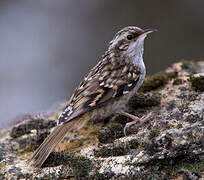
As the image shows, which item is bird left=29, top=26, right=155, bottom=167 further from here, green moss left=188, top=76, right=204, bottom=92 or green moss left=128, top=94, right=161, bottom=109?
green moss left=188, top=76, right=204, bottom=92

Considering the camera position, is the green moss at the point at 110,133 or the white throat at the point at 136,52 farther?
the white throat at the point at 136,52

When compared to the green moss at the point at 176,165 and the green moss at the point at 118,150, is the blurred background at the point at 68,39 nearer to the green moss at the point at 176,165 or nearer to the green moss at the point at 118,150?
the green moss at the point at 118,150

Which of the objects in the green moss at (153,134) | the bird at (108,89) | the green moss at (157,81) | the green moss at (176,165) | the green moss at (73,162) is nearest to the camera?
the green moss at (176,165)

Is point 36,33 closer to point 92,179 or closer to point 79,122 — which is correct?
point 79,122

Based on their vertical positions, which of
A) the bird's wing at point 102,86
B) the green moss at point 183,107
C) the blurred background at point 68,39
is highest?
the blurred background at point 68,39

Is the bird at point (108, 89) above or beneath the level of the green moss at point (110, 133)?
above

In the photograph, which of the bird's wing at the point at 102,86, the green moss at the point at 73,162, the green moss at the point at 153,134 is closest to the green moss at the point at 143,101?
the bird's wing at the point at 102,86

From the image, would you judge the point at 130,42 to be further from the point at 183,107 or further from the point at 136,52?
the point at 183,107

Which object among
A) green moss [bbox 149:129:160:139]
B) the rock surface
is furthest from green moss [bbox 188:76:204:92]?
green moss [bbox 149:129:160:139]
